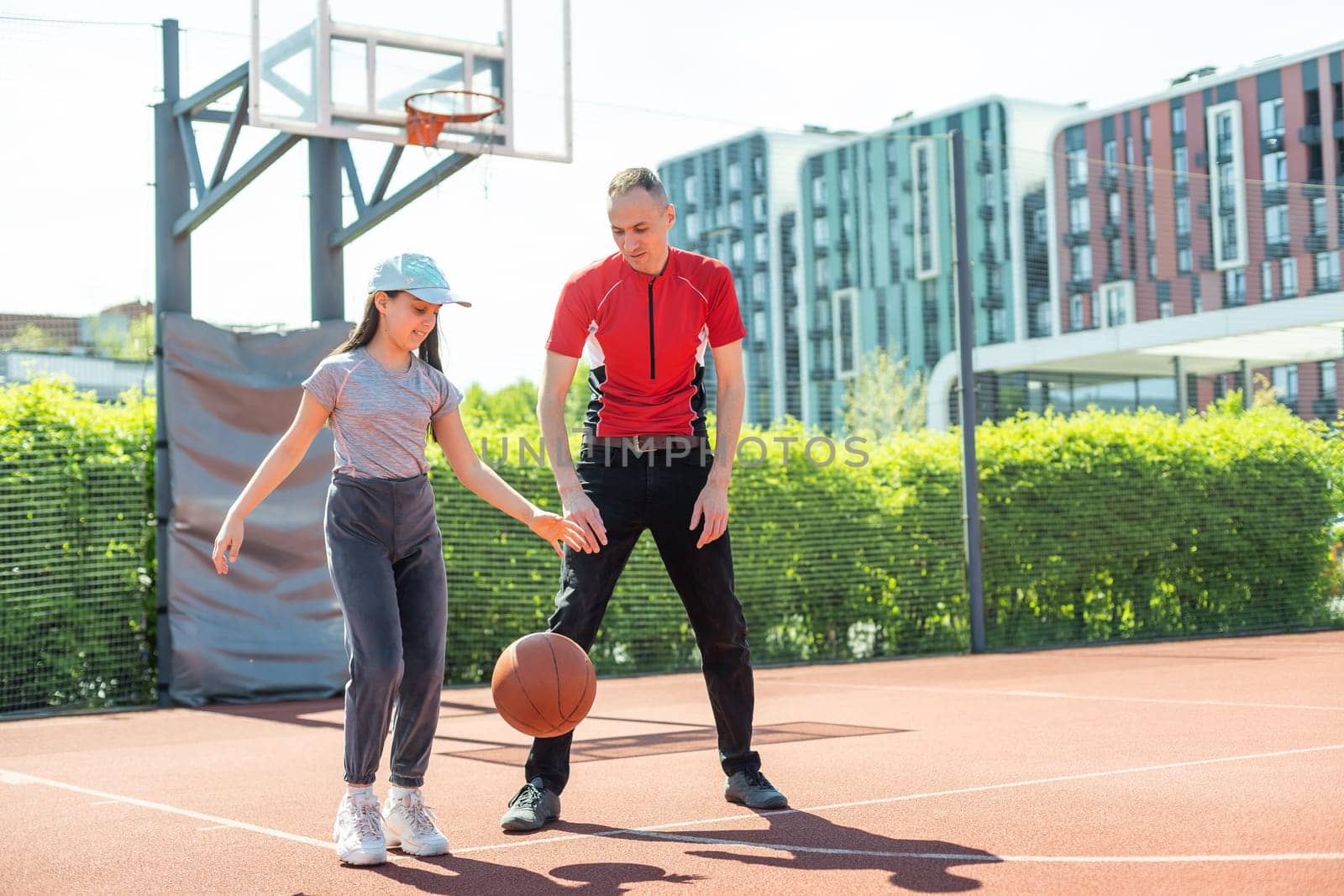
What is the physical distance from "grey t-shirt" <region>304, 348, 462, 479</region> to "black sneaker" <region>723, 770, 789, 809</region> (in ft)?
4.61

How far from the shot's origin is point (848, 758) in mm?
5848

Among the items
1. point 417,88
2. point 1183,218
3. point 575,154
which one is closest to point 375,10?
point 417,88

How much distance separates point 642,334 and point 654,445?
0.34 metres

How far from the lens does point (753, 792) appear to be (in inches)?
183

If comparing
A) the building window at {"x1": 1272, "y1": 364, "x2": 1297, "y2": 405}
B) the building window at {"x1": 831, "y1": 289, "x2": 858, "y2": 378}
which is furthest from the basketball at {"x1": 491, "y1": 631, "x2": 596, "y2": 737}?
the building window at {"x1": 831, "y1": 289, "x2": 858, "y2": 378}

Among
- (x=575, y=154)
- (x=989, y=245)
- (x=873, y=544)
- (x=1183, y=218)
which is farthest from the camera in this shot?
(x=989, y=245)

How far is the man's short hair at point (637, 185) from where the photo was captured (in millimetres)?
4445

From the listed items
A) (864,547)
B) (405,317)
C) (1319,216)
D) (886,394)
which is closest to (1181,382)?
(1319,216)

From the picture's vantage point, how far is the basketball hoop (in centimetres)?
955

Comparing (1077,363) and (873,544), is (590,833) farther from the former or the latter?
(1077,363)

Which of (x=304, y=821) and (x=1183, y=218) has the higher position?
(x=1183, y=218)

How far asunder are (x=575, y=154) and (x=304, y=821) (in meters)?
6.32

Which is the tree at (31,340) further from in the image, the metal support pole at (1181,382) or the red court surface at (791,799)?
the metal support pole at (1181,382)

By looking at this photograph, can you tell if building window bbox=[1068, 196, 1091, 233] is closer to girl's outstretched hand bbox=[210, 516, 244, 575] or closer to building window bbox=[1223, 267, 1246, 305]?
building window bbox=[1223, 267, 1246, 305]
